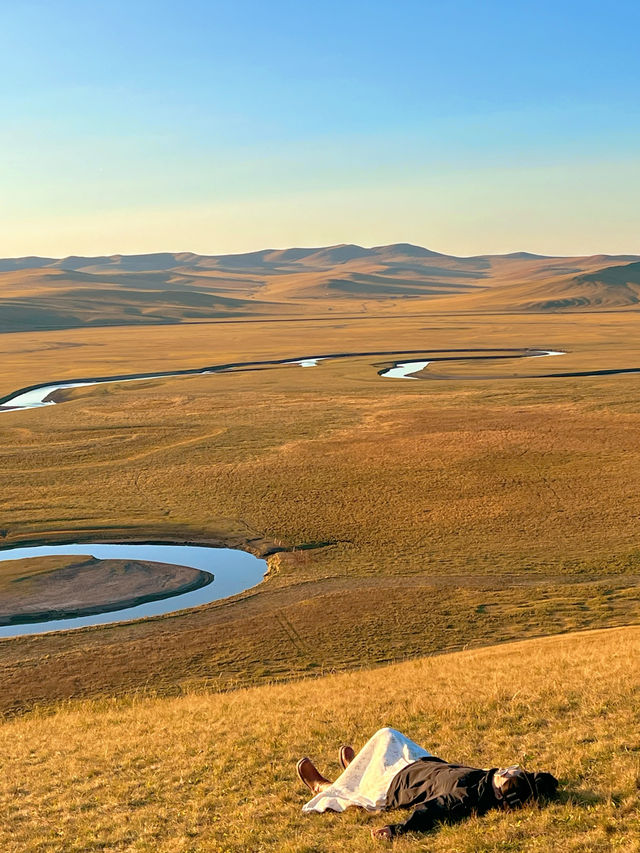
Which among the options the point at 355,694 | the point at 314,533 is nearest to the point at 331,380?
the point at 314,533

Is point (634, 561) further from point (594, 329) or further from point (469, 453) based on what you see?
point (594, 329)

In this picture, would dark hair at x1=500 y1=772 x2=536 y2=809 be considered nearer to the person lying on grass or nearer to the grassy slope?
the person lying on grass

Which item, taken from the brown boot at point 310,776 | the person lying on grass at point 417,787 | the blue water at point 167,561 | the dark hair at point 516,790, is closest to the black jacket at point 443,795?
the person lying on grass at point 417,787

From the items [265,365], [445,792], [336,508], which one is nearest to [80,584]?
[336,508]

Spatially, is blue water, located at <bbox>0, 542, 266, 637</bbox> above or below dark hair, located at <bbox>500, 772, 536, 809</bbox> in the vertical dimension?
below

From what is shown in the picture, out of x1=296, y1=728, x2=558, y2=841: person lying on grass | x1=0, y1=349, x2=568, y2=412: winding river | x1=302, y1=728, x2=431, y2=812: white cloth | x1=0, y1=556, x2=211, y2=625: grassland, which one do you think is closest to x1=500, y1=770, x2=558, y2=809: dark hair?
x1=296, y1=728, x2=558, y2=841: person lying on grass

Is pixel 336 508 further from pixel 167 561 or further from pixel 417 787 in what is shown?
pixel 417 787

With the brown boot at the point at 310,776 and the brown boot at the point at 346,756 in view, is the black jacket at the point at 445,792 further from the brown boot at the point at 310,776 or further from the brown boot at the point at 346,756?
the brown boot at the point at 310,776
